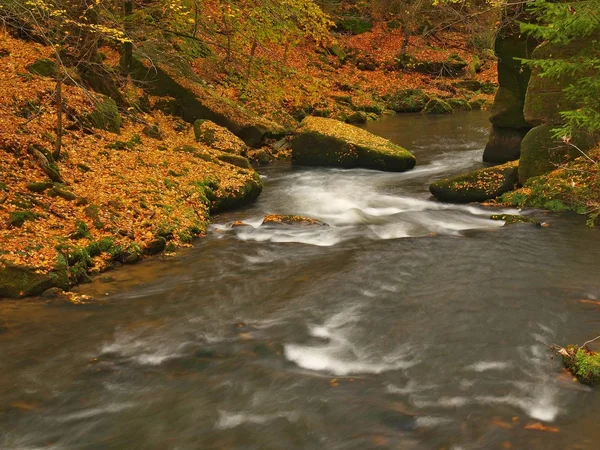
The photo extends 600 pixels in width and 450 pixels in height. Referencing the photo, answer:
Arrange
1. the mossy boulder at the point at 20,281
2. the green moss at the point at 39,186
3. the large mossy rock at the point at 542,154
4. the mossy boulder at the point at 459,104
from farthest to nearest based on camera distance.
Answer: the mossy boulder at the point at 459,104
the large mossy rock at the point at 542,154
the green moss at the point at 39,186
the mossy boulder at the point at 20,281

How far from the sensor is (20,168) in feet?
30.8

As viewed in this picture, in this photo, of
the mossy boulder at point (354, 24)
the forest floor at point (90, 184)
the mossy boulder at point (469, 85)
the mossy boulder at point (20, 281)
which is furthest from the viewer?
the mossy boulder at point (354, 24)

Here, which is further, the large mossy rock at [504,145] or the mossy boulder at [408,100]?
the mossy boulder at [408,100]

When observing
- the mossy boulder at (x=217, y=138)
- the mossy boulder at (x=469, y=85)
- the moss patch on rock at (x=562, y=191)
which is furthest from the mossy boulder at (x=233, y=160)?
the mossy boulder at (x=469, y=85)

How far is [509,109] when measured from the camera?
584 inches

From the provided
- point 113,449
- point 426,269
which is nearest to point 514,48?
point 426,269

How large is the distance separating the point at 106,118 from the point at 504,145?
10.9m

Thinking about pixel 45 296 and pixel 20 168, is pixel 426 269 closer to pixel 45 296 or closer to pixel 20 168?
pixel 45 296

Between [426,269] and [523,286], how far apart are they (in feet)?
4.88

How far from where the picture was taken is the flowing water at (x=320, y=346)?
481 cm

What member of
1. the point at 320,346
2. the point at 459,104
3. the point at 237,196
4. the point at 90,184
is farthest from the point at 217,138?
the point at 459,104

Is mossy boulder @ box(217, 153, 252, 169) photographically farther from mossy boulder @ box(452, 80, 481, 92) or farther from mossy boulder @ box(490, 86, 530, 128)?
mossy boulder @ box(452, 80, 481, 92)

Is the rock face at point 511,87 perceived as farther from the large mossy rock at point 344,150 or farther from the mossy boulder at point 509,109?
the large mossy rock at point 344,150

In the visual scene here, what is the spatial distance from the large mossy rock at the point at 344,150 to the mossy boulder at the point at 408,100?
39.4 ft
